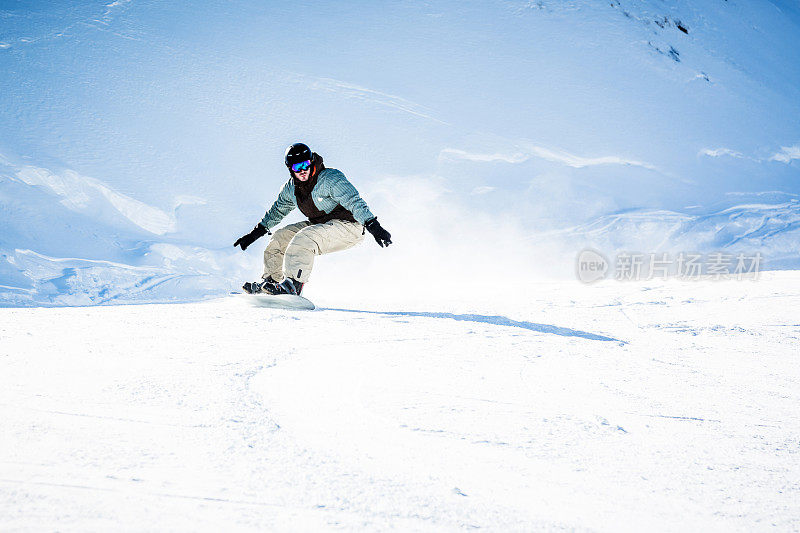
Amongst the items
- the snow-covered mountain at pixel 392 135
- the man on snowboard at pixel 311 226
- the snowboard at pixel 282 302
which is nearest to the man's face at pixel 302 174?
the man on snowboard at pixel 311 226

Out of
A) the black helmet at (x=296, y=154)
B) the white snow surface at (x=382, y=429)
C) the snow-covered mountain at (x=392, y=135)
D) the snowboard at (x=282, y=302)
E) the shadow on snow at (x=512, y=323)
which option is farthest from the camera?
the snow-covered mountain at (x=392, y=135)

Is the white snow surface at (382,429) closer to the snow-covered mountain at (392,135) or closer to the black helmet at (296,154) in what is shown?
the black helmet at (296,154)

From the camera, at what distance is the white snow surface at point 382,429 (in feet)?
3.26

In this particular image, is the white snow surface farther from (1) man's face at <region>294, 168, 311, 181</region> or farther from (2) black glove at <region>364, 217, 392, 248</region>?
(1) man's face at <region>294, 168, 311, 181</region>

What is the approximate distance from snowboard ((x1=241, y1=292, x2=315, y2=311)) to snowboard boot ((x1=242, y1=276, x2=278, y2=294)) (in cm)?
9

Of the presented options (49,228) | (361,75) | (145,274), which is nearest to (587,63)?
(361,75)

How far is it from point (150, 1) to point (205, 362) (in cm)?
1330

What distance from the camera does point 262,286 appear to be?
3.94 m

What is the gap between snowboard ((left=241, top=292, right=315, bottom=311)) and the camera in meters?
3.80

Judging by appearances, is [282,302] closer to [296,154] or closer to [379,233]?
[379,233]

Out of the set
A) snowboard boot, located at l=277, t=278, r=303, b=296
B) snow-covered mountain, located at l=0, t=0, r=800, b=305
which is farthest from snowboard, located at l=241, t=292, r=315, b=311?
snow-covered mountain, located at l=0, t=0, r=800, b=305

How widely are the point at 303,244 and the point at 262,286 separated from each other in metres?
0.41

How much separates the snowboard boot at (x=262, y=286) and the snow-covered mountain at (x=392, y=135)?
5.53 metres

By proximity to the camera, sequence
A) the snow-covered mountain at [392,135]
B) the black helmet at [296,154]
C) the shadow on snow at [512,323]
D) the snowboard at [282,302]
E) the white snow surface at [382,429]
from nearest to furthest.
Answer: the white snow surface at [382,429], the shadow on snow at [512,323], the snowboard at [282,302], the black helmet at [296,154], the snow-covered mountain at [392,135]
